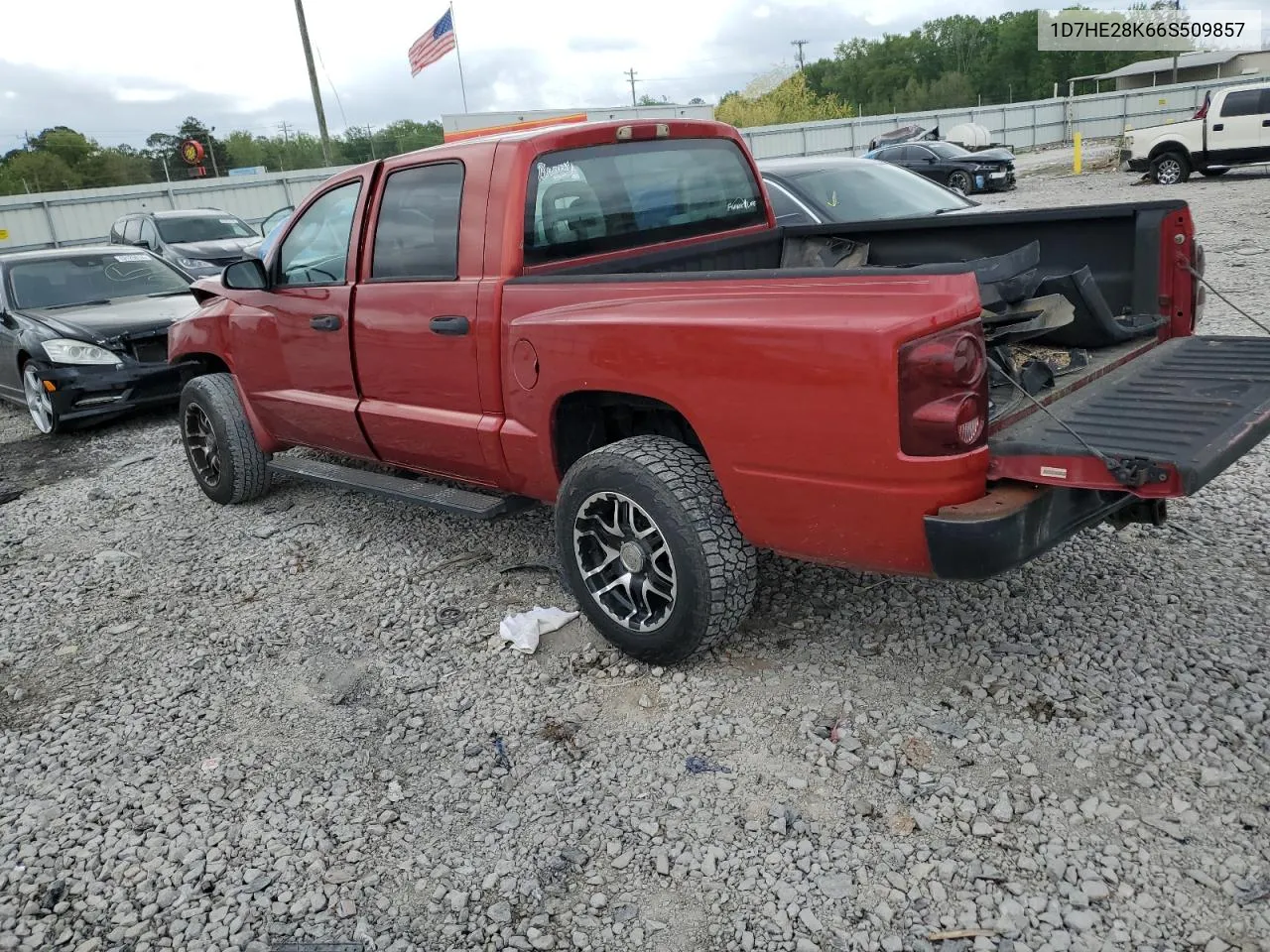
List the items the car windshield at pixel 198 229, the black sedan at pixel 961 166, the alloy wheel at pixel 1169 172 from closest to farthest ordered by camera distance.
Answer: the car windshield at pixel 198 229 < the alloy wheel at pixel 1169 172 < the black sedan at pixel 961 166

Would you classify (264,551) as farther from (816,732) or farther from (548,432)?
(816,732)

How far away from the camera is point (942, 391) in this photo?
8.72 ft

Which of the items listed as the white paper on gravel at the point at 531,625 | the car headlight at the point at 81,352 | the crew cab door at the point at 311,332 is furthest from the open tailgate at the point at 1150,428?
the car headlight at the point at 81,352

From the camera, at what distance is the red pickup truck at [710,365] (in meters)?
2.69

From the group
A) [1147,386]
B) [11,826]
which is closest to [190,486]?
[11,826]

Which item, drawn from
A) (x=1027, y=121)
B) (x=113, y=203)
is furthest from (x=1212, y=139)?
(x=113, y=203)

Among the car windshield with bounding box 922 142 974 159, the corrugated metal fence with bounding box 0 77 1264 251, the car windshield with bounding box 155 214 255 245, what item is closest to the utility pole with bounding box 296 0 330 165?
the corrugated metal fence with bounding box 0 77 1264 251

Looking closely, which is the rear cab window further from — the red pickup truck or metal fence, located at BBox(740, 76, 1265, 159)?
metal fence, located at BBox(740, 76, 1265, 159)

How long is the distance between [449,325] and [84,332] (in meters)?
5.40

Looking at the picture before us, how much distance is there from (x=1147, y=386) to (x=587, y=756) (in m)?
2.15

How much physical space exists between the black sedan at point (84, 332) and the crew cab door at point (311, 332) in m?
3.10

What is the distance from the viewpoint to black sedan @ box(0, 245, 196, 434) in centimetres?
780

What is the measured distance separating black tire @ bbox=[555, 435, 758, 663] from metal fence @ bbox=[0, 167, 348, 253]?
2094 cm

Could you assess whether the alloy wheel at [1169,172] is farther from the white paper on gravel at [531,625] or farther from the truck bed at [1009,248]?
the white paper on gravel at [531,625]
